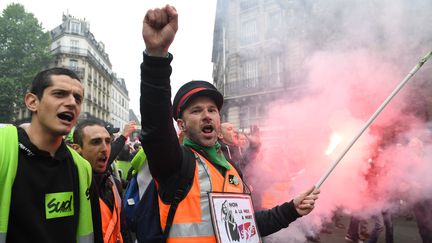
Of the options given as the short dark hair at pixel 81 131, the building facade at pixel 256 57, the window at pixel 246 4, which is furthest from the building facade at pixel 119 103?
the short dark hair at pixel 81 131

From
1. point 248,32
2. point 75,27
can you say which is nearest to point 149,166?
point 248,32

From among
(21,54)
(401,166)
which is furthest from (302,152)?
(21,54)

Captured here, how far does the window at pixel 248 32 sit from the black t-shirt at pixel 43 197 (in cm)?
979

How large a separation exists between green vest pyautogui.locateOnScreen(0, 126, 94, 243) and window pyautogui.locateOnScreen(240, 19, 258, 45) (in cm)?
974

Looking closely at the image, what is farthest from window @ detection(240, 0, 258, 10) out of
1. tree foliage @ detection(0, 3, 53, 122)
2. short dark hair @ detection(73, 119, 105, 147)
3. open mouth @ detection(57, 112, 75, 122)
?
tree foliage @ detection(0, 3, 53, 122)

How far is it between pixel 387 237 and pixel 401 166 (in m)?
1.28

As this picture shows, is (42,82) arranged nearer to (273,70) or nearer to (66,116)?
(66,116)

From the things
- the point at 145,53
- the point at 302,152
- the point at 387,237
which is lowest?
the point at 387,237

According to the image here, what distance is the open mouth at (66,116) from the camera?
172cm

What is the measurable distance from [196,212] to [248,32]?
12.2 m

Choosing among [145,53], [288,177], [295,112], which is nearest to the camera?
[145,53]

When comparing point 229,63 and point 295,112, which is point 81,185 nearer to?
point 295,112

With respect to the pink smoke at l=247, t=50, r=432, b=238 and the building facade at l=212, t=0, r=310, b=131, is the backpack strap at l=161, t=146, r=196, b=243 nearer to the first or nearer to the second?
the pink smoke at l=247, t=50, r=432, b=238

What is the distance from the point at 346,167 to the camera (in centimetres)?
436
